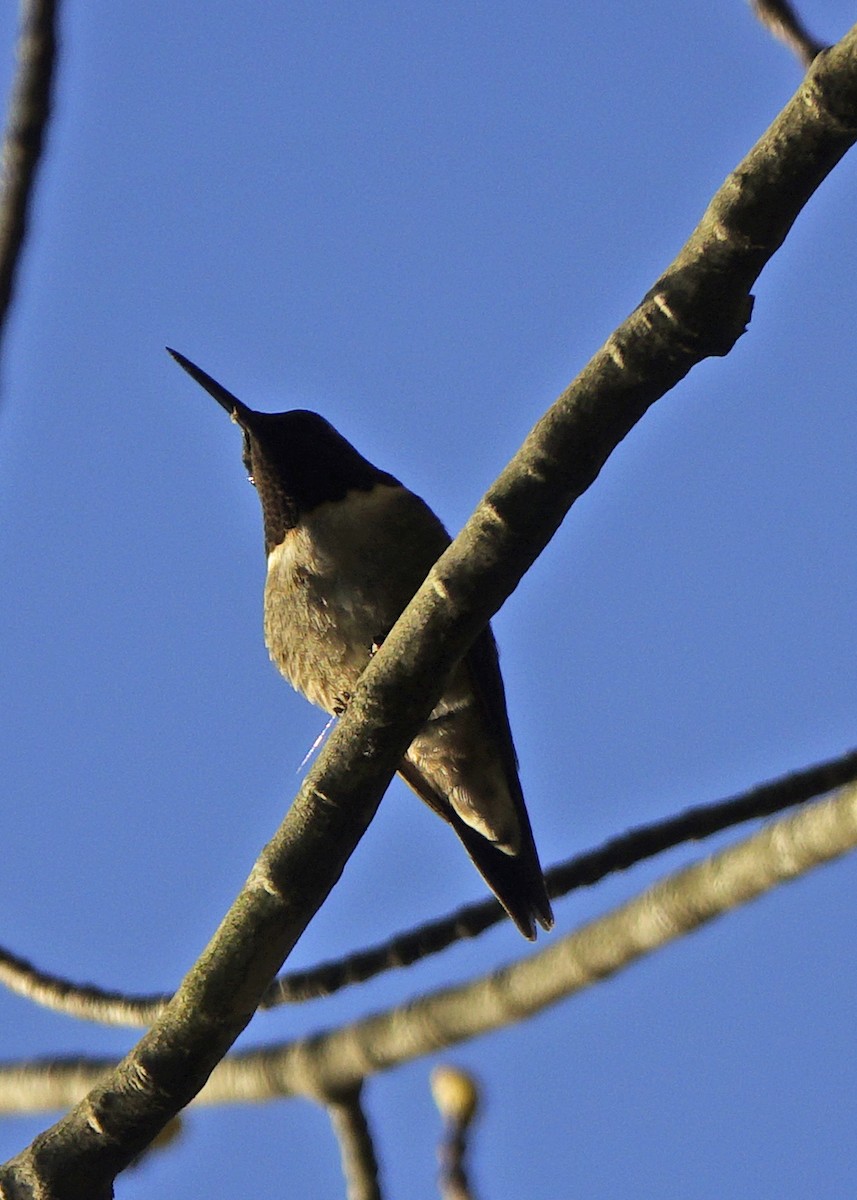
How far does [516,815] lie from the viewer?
5.22 m

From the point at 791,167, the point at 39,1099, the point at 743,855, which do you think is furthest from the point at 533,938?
the point at 791,167

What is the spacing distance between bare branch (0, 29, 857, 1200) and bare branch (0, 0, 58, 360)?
1.46 m

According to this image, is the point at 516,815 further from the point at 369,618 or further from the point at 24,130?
the point at 24,130

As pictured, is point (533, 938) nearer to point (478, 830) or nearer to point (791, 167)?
point (478, 830)

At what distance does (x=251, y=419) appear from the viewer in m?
5.62

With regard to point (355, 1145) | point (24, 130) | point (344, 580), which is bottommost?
point (355, 1145)

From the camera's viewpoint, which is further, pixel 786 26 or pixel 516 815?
pixel 516 815

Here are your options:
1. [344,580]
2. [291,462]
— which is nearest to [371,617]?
[344,580]

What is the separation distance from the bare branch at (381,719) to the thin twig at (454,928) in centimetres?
91

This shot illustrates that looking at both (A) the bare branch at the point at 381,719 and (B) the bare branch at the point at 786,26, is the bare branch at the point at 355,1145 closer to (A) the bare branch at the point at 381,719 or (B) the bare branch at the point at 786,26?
(A) the bare branch at the point at 381,719

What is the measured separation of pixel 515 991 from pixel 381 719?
56.0 inches

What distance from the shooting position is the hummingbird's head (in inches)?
210

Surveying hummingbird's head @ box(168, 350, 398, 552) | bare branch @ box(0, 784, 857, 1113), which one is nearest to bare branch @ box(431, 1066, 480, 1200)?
bare branch @ box(0, 784, 857, 1113)

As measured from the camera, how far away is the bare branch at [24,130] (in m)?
3.85
